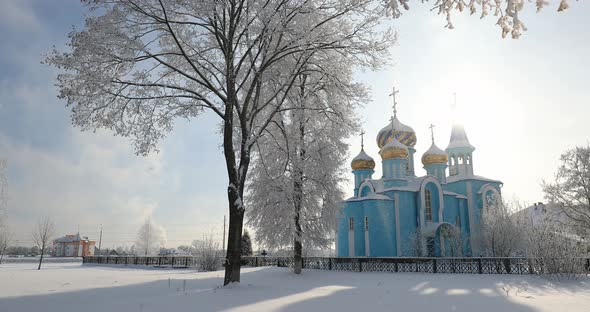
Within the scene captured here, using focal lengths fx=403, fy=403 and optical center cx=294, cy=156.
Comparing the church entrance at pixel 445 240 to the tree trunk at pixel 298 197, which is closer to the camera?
the tree trunk at pixel 298 197

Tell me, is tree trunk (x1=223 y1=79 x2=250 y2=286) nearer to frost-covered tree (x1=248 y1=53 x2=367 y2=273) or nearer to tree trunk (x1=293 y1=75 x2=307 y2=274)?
frost-covered tree (x1=248 y1=53 x2=367 y2=273)

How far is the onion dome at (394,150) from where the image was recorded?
104 ft

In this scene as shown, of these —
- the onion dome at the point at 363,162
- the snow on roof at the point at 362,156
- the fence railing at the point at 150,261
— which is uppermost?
the snow on roof at the point at 362,156

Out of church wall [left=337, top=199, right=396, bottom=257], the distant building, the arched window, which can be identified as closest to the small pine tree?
church wall [left=337, top=199, right=396, bottom=257]

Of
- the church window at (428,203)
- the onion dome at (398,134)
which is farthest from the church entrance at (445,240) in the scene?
the onion dome at (398,134)

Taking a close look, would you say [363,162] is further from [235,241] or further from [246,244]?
[235,241]

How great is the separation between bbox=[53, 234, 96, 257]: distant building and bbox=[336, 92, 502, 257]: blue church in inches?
2552

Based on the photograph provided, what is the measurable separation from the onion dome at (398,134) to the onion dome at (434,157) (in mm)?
1627

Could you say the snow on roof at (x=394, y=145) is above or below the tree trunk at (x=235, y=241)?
above

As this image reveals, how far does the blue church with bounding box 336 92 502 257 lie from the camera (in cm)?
2856

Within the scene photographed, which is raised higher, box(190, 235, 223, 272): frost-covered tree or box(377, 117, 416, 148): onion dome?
box(377, 117, 416, 148): onion dome

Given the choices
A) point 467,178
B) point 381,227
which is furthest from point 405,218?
point 467,178

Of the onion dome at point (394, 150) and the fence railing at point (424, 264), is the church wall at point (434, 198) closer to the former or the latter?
the onion dome at point (394, 150)

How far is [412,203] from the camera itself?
30312 mm
